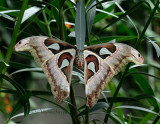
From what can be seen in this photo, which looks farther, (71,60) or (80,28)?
(71,60)

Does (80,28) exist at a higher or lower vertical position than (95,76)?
higher

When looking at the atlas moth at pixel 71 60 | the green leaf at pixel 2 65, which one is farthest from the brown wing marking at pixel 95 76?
the green leaf at pixel 2 65

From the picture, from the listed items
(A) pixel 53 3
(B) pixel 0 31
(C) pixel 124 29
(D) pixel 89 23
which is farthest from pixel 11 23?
(C) pixel 124 29

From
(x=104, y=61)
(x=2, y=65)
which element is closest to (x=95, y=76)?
(x=104, y=61)

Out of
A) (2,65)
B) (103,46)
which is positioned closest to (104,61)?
(103,46)

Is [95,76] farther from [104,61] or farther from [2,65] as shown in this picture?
[2,65]

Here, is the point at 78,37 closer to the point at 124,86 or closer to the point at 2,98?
the point at 2,98

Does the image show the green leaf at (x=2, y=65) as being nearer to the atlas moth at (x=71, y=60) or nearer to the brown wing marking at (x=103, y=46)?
the atlas moth at (x=71, y=60)
